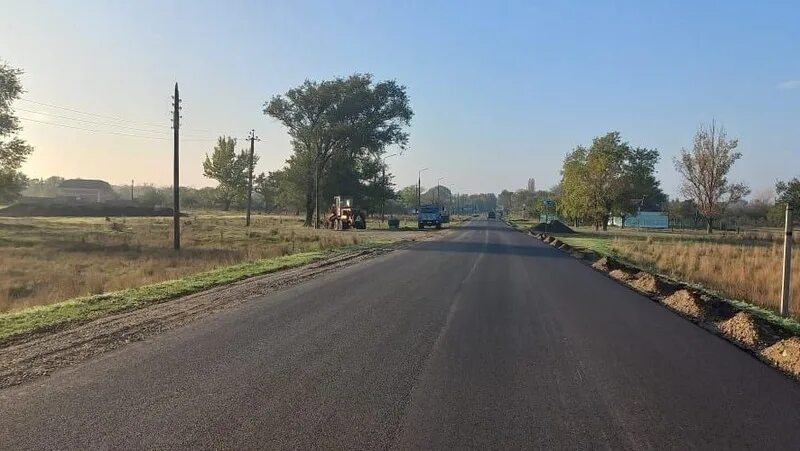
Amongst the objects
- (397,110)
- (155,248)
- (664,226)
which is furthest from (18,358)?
(664,226)

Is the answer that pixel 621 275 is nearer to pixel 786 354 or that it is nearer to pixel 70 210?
pixel 786 354

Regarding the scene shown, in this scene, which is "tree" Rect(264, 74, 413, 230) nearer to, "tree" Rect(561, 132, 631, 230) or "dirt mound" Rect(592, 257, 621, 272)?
"tree" Rect(561, 132, 631, 230)

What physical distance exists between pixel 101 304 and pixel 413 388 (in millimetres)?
8540

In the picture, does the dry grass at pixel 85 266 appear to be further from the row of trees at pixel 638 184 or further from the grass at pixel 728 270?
the row of trees at pixel 638 184

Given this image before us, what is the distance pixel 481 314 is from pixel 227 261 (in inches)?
627

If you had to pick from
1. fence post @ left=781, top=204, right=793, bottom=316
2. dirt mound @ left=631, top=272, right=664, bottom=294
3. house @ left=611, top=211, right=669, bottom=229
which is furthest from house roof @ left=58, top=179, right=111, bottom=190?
fence post @ left=781, top=204, right=793, bottom=316

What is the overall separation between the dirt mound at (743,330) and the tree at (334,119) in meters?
64.6

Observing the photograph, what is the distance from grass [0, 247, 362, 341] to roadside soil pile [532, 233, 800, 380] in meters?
10.0

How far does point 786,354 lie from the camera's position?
25.2 feet

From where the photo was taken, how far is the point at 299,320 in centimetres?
1002

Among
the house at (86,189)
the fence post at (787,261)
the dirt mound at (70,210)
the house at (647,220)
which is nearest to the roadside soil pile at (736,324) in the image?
the fence post at (787,261)

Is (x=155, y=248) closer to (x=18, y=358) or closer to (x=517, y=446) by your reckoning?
(x=18, y=358)

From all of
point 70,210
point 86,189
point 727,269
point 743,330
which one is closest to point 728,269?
point 727,269

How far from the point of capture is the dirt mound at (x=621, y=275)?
18231 mm
